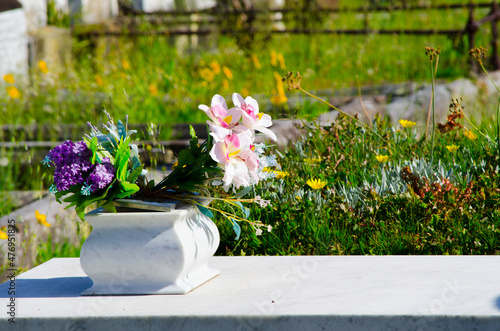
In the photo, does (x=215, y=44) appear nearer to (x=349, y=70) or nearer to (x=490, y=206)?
(x=349, y=70)

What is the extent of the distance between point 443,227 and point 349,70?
521 cm

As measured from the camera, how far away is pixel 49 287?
83.3 inches

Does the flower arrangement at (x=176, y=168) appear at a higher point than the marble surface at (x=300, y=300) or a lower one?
higher

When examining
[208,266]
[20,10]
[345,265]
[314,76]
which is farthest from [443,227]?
[20,10]

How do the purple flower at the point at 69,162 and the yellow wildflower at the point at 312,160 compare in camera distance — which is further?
the yellow wildflower at the point at 312,160

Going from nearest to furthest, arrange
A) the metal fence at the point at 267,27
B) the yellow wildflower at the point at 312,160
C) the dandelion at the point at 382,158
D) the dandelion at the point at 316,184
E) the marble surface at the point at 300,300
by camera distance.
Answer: the marble surface at the point at 300,300
the dandelion at the point at 316,184
the dandelion at the point at 382,158
the yellow wildflower at the point at 312,160
the metal fence at the point at 267,27

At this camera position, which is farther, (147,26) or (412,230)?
(147,26)

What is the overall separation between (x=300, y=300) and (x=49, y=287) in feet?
2.88

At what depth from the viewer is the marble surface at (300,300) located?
171 centimetres

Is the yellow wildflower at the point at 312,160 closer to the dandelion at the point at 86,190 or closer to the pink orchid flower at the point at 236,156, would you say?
the pink orchid flower at the point at 236,156

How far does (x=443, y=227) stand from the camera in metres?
2.72

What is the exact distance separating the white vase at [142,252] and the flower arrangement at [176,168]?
7 centimetres

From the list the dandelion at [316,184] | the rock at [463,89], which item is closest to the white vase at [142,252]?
the dandelion at [316,184]

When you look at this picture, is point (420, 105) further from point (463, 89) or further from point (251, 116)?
point (251, 116)
